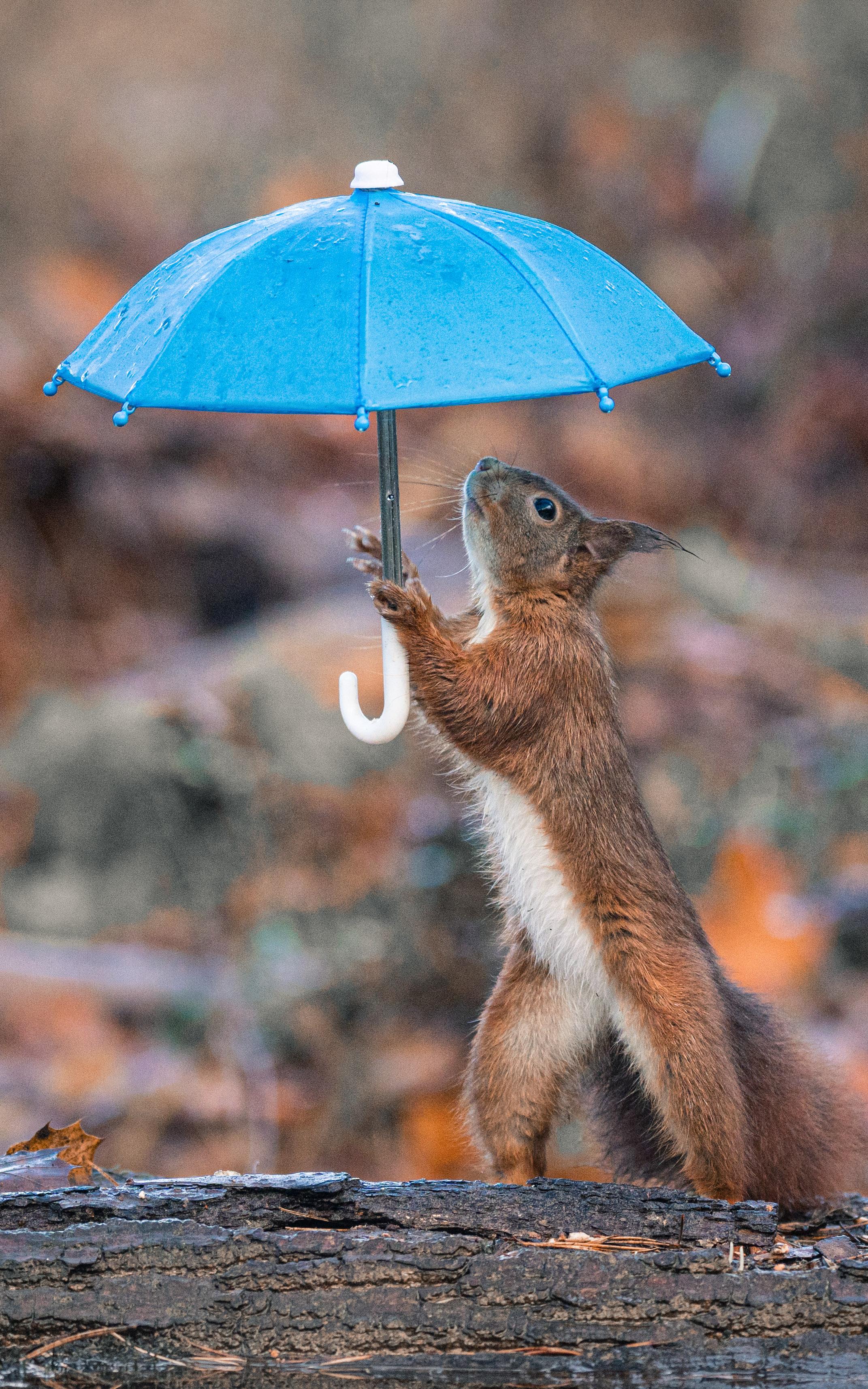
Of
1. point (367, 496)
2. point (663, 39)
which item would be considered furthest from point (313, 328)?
point (663, 39)

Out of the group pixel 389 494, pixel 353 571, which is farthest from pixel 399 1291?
pixel 353 571

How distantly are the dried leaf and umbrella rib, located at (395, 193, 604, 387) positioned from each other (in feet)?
7.64

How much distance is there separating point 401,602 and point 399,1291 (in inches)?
62.3

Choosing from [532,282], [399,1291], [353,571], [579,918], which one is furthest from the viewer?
[353,571]

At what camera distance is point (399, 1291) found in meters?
3.10

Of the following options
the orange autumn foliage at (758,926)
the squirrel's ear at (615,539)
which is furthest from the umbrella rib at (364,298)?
the orange autumn foliage at (758,926)

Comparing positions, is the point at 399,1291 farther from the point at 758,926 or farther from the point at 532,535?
the point at 758,926

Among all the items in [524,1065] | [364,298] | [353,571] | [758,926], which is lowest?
[524,1065]

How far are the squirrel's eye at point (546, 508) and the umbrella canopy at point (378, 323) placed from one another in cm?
66

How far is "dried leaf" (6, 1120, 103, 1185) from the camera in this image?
363cm

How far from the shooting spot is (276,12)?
13.3 m

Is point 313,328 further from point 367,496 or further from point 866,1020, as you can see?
point 367,496

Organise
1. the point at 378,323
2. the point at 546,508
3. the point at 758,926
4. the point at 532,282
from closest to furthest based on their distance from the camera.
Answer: the point at 378,323
the point at 532,282
the point at 546,508
the point at 758,926

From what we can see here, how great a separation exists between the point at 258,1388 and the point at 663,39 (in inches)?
532
